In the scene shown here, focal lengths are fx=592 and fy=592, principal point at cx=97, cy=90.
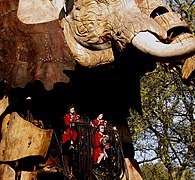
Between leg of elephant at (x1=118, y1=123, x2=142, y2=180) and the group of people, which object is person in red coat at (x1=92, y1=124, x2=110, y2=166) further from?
leg of elephant at (x1=118, y1=123, x2=142, y2=180)

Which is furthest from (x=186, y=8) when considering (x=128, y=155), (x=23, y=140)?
(x=23, y=140)

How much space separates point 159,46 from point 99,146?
790mm

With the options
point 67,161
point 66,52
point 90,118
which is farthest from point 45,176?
point 66,52

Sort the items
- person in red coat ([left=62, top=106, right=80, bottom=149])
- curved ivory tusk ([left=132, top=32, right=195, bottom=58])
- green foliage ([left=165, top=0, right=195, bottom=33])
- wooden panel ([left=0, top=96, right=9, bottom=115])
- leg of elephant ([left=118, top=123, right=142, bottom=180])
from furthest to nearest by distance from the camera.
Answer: green foliage ([left=165, top=0, right=195, bottom=33]) → leg of elephant ([left=118, top=123, right=142, bottom=180]) → wooden panel ([left=0, top=96, right=9, bottom=115]) → person in red coat ([left=62, top=106, right=80, bottom=149]) → curved ivory tusk ([left=132, top=32, right=195, bottom=58])

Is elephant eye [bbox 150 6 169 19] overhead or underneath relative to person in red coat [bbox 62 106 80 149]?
Answer: overhead

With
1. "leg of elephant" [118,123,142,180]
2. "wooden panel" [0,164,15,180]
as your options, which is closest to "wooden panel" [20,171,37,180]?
"wooden panel" [0,164,15,180]

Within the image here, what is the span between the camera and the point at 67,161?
375 centimetres

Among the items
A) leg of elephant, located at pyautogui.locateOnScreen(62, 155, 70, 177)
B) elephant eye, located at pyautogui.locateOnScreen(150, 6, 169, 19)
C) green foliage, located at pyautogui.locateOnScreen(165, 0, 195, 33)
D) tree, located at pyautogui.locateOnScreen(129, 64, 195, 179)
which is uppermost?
elephant eye, located at pyautogui.locateOnScreen(150, 6, 169, 19)

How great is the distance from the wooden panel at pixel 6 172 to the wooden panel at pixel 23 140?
0.15ft

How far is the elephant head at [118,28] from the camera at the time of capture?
345 cm

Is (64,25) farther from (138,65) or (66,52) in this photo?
(138,65)

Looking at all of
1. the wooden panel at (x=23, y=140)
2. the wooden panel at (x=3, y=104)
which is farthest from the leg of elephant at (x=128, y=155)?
the wooden panel at (x=3, y=104)

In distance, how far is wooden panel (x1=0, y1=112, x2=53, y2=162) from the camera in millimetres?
3688

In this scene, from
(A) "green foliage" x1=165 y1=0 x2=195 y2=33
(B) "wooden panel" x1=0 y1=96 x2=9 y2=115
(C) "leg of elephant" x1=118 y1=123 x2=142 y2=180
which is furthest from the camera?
(A) "green foliage" x1=165 y1=0 x2=195 y2=33
